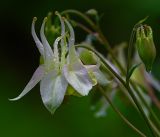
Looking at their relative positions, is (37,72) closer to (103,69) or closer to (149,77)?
(103,69)

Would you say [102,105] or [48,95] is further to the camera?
[102,105]

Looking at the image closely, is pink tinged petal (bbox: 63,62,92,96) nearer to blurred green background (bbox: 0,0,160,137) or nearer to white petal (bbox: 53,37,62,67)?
white petal (bbox: 53,37,62,67)

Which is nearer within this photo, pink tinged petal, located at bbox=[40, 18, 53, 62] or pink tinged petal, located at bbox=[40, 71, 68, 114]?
pink tinged petal, located at bbox=[40, 71, 68, 114]

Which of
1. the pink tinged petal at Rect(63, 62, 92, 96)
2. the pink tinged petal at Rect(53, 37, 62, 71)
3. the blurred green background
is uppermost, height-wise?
the pink tinged petal at Rect(53, 37, 62, 71)

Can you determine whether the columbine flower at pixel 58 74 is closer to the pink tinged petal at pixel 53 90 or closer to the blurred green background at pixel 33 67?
the pink tinged petal at pixel 53 90

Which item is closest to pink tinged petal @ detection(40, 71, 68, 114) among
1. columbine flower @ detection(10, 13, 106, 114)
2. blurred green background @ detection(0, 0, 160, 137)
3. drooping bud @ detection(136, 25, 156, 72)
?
columbine flower @ detection(10, 13, 106, 114)

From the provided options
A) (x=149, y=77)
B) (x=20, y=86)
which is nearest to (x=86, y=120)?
(x=20, y=86)

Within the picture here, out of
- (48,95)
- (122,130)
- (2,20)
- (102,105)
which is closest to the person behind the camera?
(48,95)
